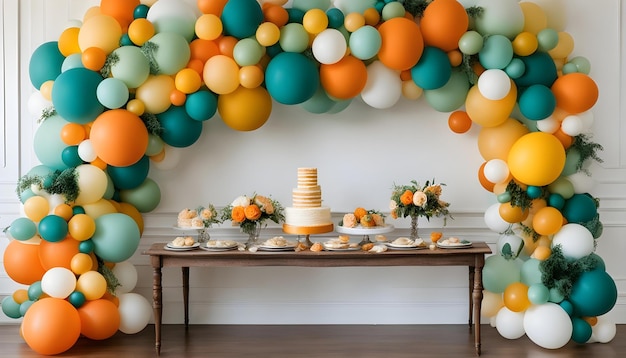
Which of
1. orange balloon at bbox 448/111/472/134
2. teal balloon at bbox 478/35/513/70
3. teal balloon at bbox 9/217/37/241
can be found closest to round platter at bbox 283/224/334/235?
orange balloon at bbox 448/111/472/134

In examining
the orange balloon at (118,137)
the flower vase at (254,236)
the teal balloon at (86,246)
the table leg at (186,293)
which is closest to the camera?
the orange balloon at (118,137)

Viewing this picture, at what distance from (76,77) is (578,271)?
3.33 metres

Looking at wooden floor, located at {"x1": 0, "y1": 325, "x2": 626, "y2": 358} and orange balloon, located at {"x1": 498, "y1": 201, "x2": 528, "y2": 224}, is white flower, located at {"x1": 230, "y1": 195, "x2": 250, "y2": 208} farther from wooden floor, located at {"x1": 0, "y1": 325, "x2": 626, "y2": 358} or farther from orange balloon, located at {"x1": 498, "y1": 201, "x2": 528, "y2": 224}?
orange balloon, located at {"x1": 498, "y1": 201, "x2": 528, "y2": 224}

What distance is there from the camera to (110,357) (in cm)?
456

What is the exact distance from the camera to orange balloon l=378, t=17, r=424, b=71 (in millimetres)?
4660

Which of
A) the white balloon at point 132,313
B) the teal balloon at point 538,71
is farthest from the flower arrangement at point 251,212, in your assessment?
the teal balloon at point 538,71

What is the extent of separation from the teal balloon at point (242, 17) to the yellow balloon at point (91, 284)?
5.69 feet

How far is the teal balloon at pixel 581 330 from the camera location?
15.4ft

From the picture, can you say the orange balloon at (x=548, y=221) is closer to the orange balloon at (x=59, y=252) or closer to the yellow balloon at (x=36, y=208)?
the orange balloon at (x=59, y=252)

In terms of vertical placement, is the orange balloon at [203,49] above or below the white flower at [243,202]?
above

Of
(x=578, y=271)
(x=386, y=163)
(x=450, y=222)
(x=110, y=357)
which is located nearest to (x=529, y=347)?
(x=578, y=271)

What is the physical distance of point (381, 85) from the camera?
4.85 metres

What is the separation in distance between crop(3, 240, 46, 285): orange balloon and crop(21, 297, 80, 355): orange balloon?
12.0 inches

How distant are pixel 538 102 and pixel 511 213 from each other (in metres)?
0.72
